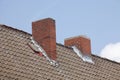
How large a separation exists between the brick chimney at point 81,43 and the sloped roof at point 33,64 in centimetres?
101

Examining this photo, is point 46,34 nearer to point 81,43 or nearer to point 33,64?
point 33,64

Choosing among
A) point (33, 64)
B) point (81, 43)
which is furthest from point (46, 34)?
point (81, 43)

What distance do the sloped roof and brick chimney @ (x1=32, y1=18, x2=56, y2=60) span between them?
0.57 metres

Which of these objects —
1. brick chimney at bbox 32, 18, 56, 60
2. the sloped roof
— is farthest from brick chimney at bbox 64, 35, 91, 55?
brick chimney at bbox 32, 18, 56, 60

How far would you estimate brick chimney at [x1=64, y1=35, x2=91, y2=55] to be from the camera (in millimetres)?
26241

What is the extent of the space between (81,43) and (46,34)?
11.6 feet

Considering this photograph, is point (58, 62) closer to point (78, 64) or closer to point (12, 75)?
point (78, 64)

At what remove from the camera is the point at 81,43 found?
26375 millimetres

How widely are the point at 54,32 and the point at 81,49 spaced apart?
10.1 ft

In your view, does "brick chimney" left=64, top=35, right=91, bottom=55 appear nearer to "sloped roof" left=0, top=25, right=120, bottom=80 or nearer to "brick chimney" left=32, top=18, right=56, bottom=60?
"sloped roof" left=0, top=25, right=120, bottom=80

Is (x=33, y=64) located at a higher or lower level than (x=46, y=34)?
lower

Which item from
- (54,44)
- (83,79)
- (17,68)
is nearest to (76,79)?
(83,79)

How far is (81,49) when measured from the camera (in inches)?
1028

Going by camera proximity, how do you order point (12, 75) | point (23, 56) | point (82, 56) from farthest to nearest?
point (82, 56) → point (23, 56) → point (12, 75)
